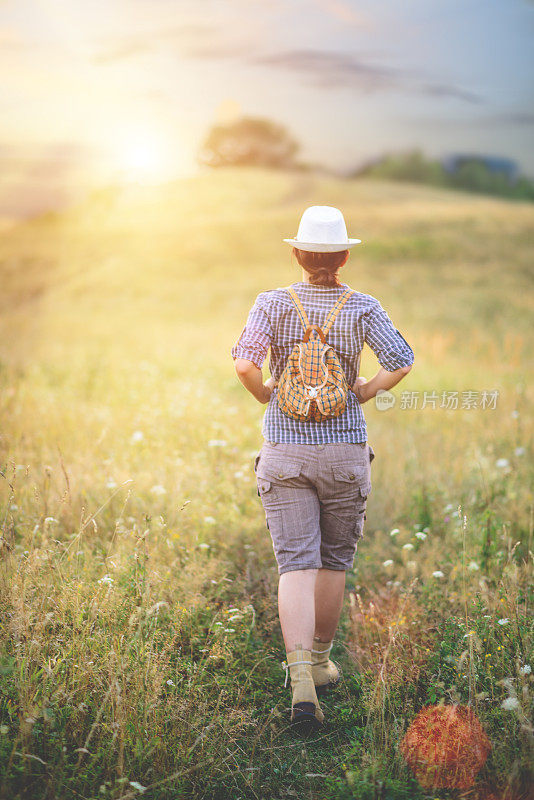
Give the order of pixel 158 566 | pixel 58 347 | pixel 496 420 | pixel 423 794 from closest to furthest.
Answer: pixel 423 794 < pixel 158 566 < pixel 496 420 < pixel 58 347

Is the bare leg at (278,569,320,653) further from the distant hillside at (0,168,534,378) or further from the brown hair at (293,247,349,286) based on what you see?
the distant hillside at (0,168,534,378)

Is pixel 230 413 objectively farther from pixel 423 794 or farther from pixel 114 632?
pixel 423 794

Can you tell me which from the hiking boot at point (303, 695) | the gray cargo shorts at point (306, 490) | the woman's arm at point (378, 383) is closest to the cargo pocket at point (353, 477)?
the gray cargo shorts at point (306, 490)

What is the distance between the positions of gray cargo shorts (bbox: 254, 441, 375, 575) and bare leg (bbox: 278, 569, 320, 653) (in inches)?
2.2

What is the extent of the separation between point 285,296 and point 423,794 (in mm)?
2380

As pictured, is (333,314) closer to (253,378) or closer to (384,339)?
(384,339)

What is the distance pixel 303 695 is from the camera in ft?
10.3

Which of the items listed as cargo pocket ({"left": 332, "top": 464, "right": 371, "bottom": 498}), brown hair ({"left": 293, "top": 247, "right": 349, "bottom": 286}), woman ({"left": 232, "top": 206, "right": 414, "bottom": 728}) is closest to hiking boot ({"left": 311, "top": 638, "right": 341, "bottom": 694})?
woman ({"left": 232, "top": 206, "right": 414, "bottom": 728})

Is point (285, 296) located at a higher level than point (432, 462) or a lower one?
higher

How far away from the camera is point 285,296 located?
3.29m

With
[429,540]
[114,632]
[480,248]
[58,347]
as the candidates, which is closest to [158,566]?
[114,632]

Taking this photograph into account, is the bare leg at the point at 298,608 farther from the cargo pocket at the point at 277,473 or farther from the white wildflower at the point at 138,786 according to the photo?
the white wildflower at the point at 138,786

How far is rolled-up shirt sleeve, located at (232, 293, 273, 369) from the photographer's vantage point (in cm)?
324

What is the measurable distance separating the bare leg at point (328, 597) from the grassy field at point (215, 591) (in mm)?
211
